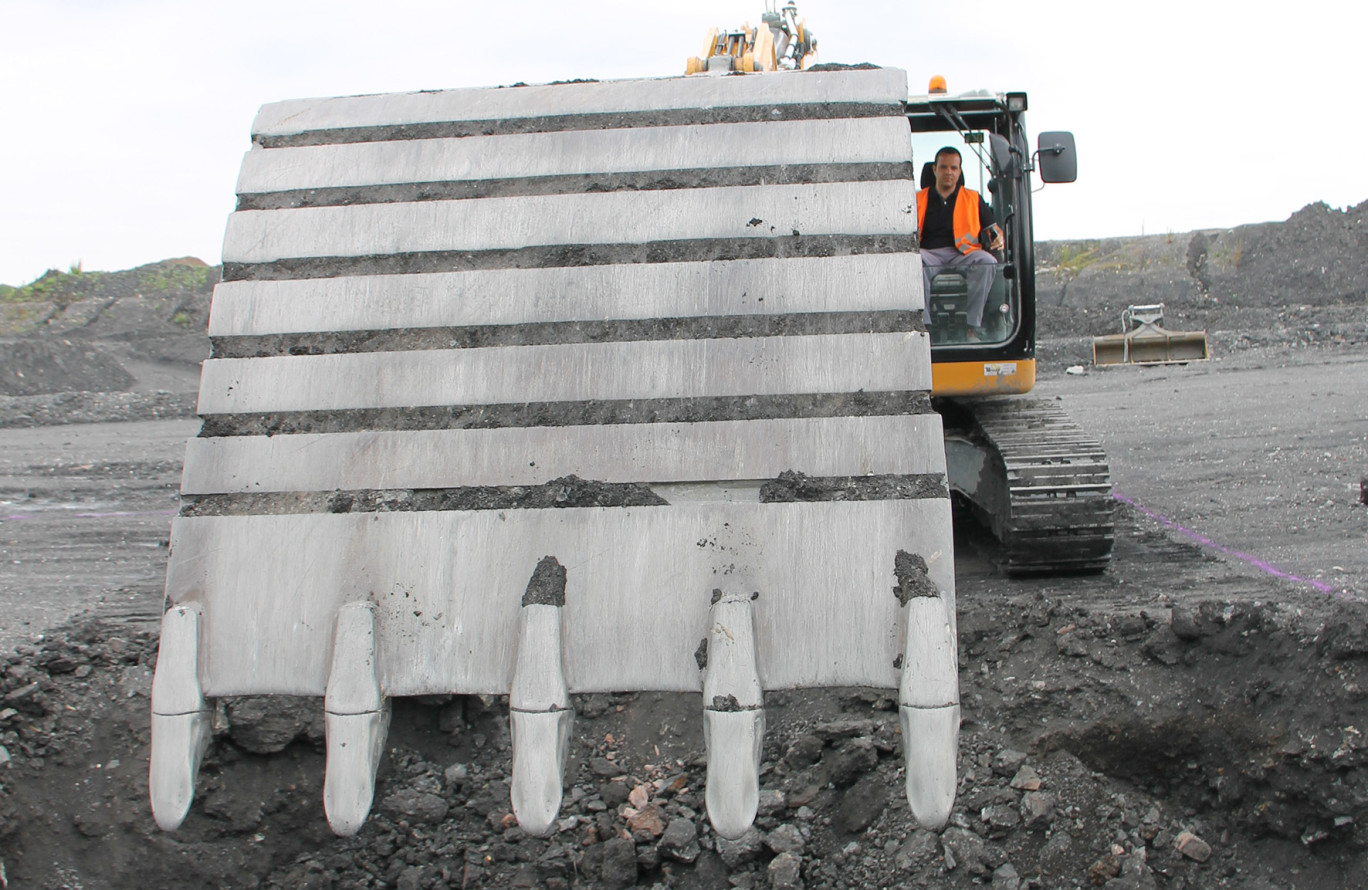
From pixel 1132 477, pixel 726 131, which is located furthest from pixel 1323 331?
pixel 726 131

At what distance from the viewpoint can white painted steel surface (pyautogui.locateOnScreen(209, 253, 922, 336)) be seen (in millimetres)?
2607

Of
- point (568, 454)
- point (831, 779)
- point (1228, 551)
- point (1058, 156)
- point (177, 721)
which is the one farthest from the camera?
point (1228, 551)

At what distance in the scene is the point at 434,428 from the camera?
2600mm

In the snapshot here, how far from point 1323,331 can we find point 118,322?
25.5 m

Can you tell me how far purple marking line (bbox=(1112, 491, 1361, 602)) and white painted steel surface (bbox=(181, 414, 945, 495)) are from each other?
371 cm

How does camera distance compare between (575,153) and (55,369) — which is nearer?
(575,153)

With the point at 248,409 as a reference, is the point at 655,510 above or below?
below

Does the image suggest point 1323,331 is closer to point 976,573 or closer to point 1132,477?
point 1132,477

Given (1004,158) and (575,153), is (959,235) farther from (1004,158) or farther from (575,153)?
(575,153)

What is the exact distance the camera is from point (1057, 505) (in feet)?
18.6

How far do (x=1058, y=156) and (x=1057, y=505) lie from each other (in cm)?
194

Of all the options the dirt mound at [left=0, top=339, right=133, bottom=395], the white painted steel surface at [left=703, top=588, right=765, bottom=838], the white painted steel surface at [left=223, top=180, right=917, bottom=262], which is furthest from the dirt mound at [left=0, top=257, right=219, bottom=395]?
the white painted steel surface at [left=703, top=588, right=765, bottom=838]

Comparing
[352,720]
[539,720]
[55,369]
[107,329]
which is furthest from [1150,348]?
[107,329]

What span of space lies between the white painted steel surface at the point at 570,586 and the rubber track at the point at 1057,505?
3.55 meters
